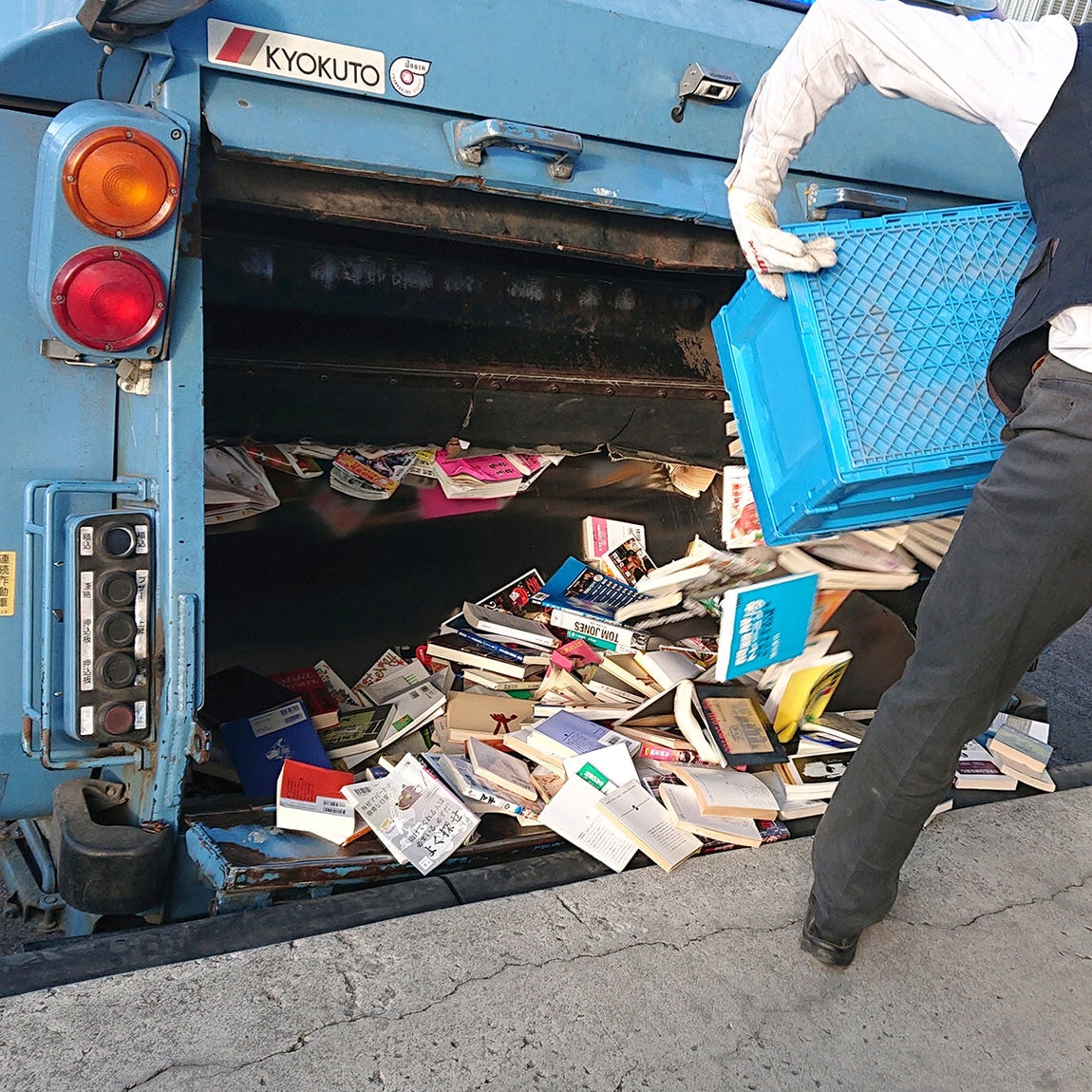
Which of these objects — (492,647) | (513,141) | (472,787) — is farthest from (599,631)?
(513,141)

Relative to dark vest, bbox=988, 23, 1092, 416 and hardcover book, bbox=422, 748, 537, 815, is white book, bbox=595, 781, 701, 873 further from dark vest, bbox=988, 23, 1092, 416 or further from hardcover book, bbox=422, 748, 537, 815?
dark vest, bbox=988, 23, 1092, 416

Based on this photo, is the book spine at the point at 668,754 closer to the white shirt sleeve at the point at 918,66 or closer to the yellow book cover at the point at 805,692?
the yellow book cover at the point at 805,692

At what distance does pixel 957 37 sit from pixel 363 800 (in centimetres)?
154

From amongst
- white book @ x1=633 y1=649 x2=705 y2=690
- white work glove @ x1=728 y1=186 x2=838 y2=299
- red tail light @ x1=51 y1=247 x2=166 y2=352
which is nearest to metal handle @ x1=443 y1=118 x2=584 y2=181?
white work glove @ x1=728 y1=186 x2=838 y2=299

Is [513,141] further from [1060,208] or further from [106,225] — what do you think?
[1060,208]

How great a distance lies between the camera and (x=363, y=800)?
6.16 ft

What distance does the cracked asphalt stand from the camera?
53.2 inches

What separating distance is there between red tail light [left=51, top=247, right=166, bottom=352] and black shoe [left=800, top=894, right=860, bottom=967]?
1400 millimetres

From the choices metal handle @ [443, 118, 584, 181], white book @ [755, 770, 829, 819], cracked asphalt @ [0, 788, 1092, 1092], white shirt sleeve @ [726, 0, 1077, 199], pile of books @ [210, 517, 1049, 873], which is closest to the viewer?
cracked asphalt @ [0, 788, 1092, 1092]

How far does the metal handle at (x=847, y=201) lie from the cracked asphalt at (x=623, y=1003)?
1.23 metres

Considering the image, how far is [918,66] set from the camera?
1531 millimetres

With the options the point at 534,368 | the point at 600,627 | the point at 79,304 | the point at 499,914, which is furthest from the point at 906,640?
the point at 79,304

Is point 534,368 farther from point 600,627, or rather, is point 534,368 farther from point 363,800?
point 363,800

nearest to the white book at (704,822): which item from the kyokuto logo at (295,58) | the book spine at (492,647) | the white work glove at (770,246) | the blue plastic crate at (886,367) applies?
the blue plastic crate at (886,367)
